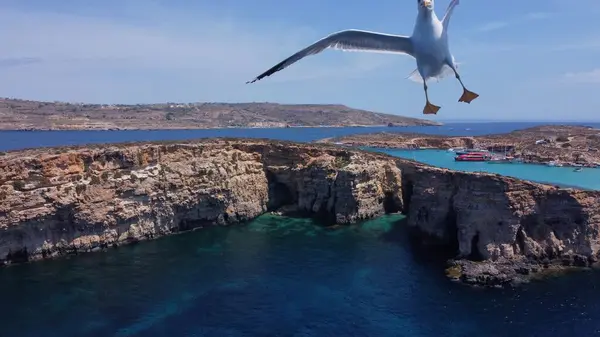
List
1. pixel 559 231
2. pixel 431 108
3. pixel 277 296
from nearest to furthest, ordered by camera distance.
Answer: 1. pixel 431 108
2. pixel 277 296
3. pixel 559 231

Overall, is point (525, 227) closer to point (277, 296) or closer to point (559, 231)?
point (559, 231)

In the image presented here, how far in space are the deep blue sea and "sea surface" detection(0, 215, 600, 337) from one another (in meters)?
0.07

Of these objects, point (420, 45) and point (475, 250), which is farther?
point (475, 250)

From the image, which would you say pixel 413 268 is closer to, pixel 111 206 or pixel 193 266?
pixel 193 266

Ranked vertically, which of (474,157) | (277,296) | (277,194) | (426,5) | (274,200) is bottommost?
(277,296)

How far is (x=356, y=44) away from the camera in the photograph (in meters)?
10.0

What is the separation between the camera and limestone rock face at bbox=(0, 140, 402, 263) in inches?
1533

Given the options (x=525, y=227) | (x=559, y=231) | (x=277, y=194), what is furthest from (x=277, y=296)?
(x=277, y=194)

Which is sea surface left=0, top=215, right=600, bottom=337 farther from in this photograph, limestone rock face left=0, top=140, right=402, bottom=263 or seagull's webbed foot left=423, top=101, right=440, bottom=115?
seagull's webbed foot left=423, top=101, right=440, bottom=115

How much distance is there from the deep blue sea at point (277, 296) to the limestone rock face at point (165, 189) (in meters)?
2.42

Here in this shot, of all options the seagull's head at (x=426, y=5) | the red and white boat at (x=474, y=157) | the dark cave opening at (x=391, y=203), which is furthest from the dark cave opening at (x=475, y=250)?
the seagull's head at (x=426, y=5)

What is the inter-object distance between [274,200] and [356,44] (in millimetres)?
45074

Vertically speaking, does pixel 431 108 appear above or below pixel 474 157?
above

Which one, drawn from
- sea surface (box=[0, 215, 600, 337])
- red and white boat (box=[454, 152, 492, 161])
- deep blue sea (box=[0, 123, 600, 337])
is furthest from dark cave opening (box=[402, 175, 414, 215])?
red and white boat (box=[454, 152, 492, 161])
